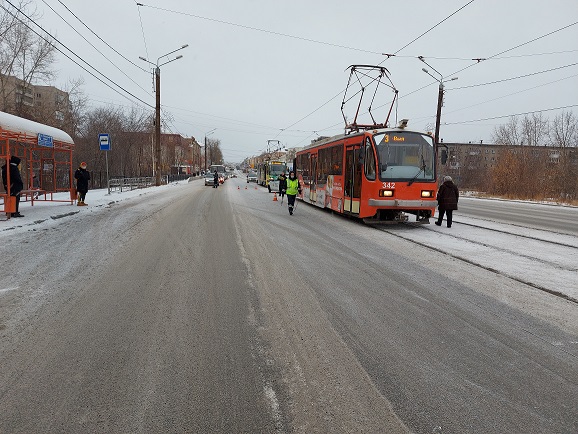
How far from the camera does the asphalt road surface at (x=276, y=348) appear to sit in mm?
2916

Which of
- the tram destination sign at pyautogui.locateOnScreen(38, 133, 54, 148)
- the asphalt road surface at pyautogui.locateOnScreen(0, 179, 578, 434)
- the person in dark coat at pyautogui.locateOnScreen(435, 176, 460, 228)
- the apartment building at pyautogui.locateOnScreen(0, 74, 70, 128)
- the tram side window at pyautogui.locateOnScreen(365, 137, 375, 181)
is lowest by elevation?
the asphalt road surface at pyautogui.locateOnScreen(0, 179, 578, 434)

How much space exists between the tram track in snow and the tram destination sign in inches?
459

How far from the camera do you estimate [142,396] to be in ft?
10.2

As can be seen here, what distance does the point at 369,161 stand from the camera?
42.9 feet

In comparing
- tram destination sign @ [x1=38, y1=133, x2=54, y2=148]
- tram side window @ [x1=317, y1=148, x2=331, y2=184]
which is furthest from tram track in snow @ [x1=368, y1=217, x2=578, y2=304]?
tram destination sign @ [x1=38, y1=133, x2=54, y2=148]

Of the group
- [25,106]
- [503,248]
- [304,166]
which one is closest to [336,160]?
[304,166]

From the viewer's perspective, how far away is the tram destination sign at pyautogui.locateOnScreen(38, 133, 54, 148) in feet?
47.8

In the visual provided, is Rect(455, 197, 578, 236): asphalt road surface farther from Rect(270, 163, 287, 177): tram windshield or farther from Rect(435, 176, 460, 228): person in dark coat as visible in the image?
Rect(270, 163, 287, 177): tram windshield

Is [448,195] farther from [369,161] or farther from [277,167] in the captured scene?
[277,167]

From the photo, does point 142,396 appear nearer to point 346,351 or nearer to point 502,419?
point 346,351

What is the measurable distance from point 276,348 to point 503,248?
7609 millimetres

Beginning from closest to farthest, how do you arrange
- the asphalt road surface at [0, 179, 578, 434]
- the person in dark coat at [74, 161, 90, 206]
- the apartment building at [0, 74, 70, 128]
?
1. the asphalt road surface at [0, 179, 578, 434]
2. the person in dark coat at [74, 161, 90, 206]
3. the apartment building at [0, 74, 70, 128]

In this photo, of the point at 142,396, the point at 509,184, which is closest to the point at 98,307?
the point at 142,396

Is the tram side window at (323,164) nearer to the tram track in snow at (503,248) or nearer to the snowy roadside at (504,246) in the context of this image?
the tram track in snow at (503,248)
